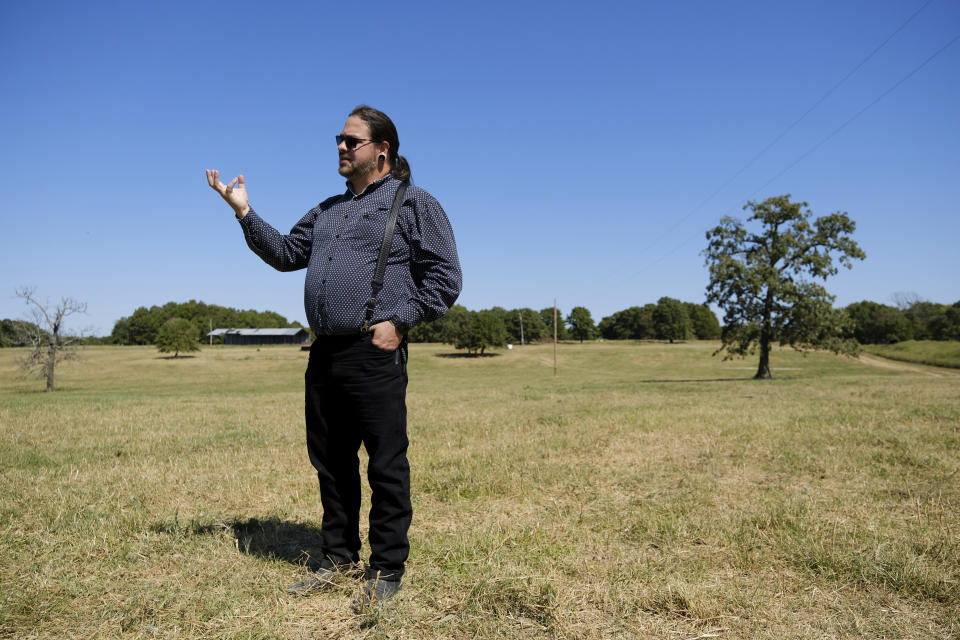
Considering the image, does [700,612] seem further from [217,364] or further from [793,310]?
[217,364]

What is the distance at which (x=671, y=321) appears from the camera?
395ft

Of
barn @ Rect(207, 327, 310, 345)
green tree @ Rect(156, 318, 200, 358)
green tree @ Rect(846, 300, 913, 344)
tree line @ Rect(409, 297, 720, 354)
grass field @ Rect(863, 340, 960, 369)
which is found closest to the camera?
grass field @ Rect(863, 340, 960, 369)

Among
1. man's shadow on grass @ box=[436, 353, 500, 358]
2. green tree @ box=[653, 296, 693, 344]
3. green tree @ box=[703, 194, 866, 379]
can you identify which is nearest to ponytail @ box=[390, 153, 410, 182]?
green tree @ box=[703, 194, 866, 379]

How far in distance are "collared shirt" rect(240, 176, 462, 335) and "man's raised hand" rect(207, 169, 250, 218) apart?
0.56 meters

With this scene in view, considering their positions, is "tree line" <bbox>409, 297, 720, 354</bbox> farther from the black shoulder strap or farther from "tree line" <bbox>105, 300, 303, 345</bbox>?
the black shoulder strap

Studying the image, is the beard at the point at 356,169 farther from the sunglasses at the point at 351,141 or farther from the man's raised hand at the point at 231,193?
the man's raised hand at the point at 231,193

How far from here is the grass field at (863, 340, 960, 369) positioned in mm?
50903

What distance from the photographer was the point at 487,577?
10.3 feet

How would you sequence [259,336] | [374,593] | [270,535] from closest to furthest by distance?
[374,593] < [270,535] < [259,336]

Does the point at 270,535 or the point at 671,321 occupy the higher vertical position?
the point at 671,321

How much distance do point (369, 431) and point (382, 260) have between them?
40.3 inches

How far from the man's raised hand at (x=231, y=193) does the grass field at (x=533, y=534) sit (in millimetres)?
2325

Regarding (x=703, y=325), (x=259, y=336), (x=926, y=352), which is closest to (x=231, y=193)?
(x=926, y=352)

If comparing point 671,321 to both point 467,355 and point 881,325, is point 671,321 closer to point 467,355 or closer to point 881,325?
point 881,325
